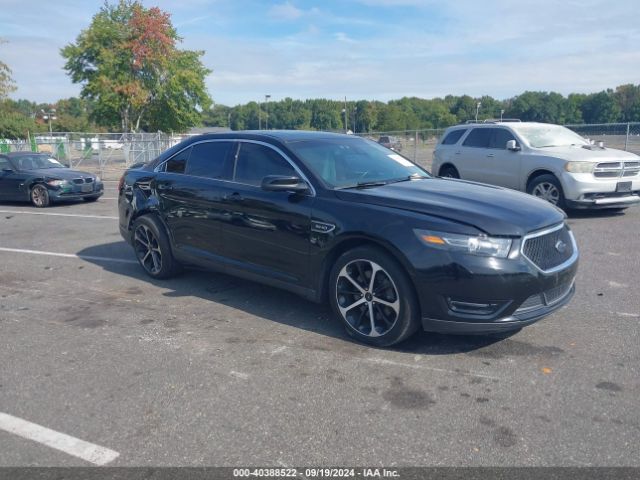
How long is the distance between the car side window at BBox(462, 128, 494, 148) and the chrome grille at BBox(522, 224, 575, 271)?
25.6ft

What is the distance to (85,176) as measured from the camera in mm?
14492

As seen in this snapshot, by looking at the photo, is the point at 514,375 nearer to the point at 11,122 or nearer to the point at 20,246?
the point at 20,246

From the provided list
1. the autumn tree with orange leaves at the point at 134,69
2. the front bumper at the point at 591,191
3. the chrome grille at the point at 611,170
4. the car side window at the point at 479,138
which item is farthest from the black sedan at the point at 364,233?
the autumn tree with orange leaves at the point at 134,69

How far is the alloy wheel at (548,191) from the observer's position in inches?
405

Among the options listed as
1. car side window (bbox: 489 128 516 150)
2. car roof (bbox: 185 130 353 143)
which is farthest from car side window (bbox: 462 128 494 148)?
car roof (bbox: 185 130 353 143)

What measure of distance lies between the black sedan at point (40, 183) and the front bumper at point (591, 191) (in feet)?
36.8

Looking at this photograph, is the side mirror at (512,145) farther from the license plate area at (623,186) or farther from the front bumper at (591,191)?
the license plate area at (623,186)

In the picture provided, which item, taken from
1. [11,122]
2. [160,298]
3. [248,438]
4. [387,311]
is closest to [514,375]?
[387,311]

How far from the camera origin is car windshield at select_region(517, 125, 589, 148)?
11.0 meters

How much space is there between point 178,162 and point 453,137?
26.7ft

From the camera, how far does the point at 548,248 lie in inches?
165

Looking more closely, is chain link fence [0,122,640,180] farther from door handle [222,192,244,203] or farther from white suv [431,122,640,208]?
door handle [222,192,244,203]

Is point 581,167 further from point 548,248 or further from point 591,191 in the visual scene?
point 548,248

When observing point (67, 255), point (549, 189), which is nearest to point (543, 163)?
point (549, 189)
